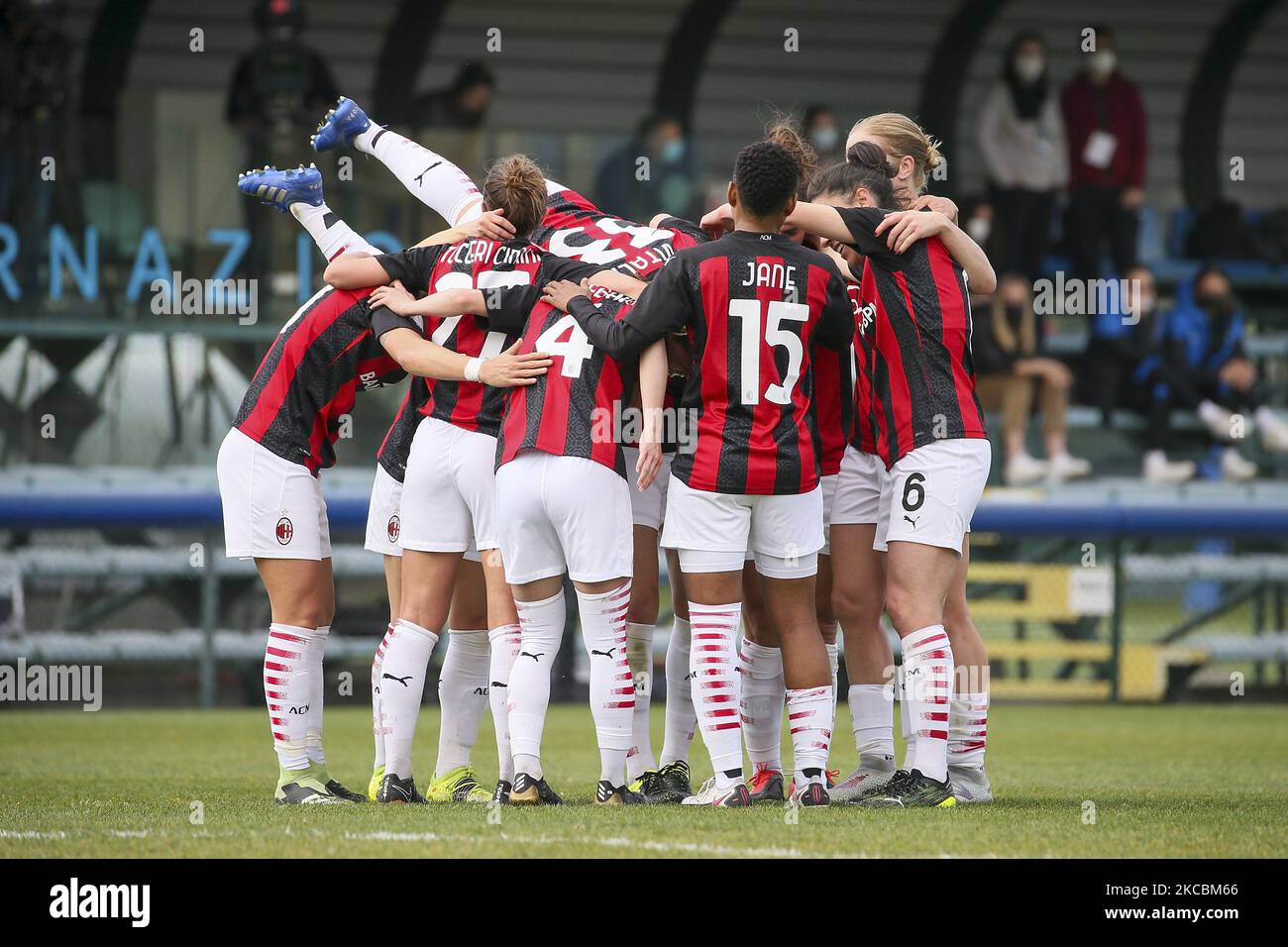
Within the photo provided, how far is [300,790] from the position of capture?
5.61 meters

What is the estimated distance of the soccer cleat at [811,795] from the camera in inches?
212

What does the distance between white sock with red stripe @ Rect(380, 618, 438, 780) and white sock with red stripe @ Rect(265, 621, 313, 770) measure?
28cm

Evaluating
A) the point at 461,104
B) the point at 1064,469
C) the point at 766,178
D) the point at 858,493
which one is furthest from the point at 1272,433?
the point at 766,178

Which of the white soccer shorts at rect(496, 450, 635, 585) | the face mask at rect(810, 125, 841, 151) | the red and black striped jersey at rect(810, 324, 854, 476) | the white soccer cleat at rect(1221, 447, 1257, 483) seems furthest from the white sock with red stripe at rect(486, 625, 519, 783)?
the white soccer cleat at rect(1221, 447, 1257, 483)

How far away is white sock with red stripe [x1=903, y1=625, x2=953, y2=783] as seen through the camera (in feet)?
17.6

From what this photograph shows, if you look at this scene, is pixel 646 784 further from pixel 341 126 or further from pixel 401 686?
pixel 341 126

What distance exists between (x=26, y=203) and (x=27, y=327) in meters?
0.86

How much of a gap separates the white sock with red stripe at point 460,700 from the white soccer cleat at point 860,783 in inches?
48.9

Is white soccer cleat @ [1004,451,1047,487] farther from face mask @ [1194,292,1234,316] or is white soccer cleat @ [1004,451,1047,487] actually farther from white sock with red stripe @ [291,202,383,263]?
white sock with red stripe @ [291,202,383,263]

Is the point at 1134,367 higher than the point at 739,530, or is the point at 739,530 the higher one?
the point at 1134,367

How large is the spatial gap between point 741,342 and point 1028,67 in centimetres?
949

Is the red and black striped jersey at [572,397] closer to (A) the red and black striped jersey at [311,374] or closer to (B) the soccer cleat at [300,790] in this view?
(A) the red and black striped jersey at [311,374]
